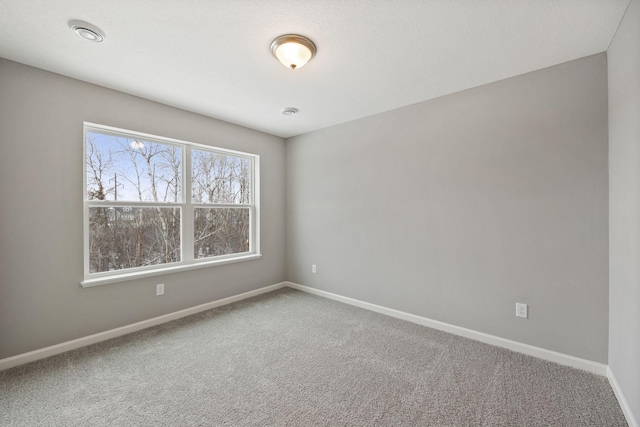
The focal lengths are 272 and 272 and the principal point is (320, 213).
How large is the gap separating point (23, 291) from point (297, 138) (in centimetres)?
348

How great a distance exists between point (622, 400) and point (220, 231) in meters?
4.02

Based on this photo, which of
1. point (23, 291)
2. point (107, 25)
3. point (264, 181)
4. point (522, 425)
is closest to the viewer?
point (522, 425)

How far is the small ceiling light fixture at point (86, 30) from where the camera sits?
1.77 meters

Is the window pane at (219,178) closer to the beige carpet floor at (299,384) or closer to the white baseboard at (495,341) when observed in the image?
the beige carpet floor at (299,384)

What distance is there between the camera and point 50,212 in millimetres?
2377

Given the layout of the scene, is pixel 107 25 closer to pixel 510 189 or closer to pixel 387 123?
pixel 387 123

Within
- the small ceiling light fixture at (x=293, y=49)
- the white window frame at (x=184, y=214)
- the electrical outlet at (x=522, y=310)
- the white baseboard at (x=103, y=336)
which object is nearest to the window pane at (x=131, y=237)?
the white window frame at (x=184, y=214)

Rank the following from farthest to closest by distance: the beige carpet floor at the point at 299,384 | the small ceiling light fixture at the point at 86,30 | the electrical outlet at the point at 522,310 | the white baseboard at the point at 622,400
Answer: the electrical outlet at the point at 522,310 < the small ceiling light fixture at the point at 86,30 < the beige carpet floor at the point at 299,384 < the white baseboard at the point at 622,400

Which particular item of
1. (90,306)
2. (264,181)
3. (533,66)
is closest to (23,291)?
(90,306)

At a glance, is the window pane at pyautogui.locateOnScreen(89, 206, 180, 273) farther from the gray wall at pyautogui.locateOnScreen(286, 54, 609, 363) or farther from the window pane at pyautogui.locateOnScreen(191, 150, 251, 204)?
the gray wall at pyautogui.locateOnScreen(286, 54, 609, 363)

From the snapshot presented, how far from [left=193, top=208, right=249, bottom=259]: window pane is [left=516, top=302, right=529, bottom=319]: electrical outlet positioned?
11.0ft

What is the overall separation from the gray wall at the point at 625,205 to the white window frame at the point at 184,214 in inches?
145

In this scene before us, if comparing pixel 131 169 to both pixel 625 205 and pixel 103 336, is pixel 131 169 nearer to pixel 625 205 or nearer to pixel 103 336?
pixel 103 336

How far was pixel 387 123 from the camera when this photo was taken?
10.8ft
